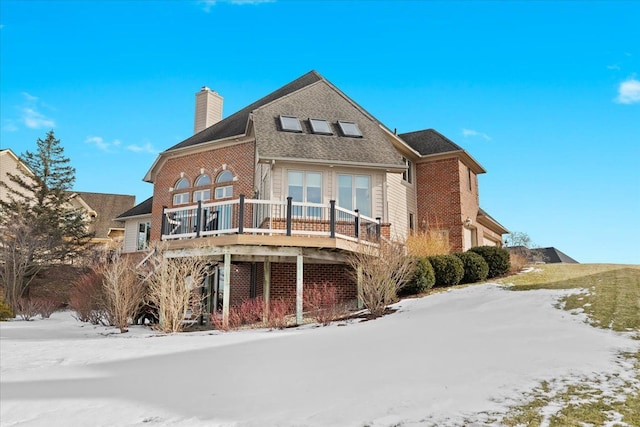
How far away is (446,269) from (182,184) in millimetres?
12049

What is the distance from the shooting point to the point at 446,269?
1645 centimetres

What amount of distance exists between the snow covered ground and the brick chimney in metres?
15.2

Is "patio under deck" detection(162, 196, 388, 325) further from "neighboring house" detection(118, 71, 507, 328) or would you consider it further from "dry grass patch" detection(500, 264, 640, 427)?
"dry grass patch" detection(500, 264, 640, 427)

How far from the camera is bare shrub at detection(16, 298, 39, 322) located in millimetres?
20594

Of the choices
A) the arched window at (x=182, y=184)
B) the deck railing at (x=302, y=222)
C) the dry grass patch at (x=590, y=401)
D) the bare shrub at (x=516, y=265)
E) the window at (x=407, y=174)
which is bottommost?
the dry grass patch at (x=590, y=401)

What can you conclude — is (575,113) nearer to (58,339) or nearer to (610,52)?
(610,52)

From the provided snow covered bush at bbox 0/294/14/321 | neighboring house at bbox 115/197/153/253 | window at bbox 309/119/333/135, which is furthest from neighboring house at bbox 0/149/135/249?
window at bbox 309/119/333/135

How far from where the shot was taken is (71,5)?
1670cm

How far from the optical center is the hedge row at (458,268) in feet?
51.1

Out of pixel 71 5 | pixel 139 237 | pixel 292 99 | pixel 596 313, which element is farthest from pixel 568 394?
pixel 139 237

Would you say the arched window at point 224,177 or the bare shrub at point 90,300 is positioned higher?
the arched window at point 224,177

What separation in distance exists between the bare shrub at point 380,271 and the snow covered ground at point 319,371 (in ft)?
3.23

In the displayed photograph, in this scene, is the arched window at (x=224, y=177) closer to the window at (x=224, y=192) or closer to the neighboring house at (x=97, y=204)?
the window at (x=224, y=192)

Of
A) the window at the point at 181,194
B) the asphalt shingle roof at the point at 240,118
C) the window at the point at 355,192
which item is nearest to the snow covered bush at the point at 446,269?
the window at the point at 355,192
